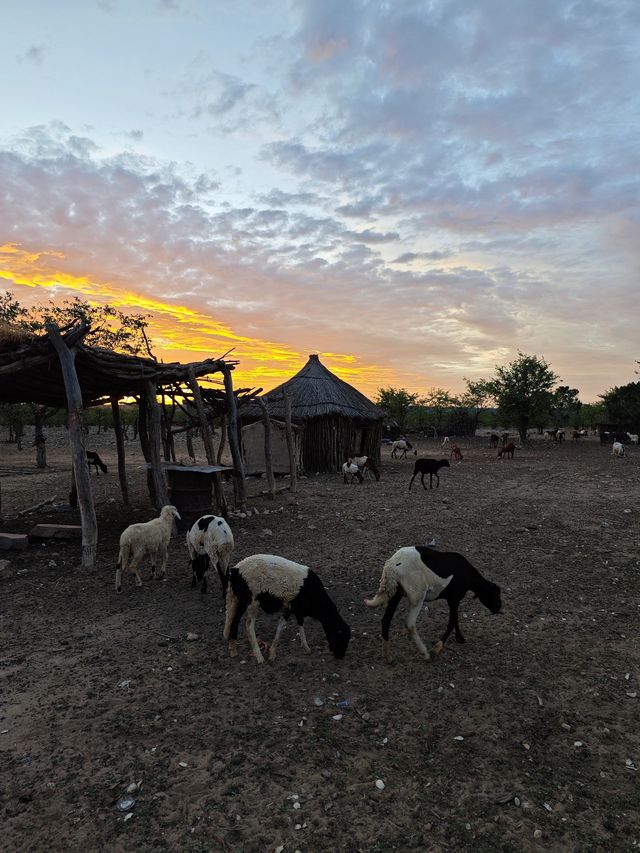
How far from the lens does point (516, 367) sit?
39219 millimetres

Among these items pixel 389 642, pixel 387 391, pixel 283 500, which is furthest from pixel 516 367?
pixel 389 642

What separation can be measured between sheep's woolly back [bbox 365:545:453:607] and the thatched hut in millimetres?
16086

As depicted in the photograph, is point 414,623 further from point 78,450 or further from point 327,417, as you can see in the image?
point 327,417

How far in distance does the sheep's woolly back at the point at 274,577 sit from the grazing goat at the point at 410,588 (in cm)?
80

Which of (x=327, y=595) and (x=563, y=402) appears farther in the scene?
(x=563, y=402)

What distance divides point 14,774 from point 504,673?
439cm

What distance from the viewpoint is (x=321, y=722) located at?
4.14 meters

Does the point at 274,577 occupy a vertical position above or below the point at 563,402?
below

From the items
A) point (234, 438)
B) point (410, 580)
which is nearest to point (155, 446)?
point (234, 438)

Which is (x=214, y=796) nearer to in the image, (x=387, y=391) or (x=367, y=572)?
(x=367, y=572)

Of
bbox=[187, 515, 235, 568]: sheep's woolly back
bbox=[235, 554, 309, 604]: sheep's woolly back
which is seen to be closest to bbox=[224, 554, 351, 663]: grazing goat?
bbox=[235, 554, 309, 604]: sheep's woolly back

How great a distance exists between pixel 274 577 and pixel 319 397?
60.3 ft

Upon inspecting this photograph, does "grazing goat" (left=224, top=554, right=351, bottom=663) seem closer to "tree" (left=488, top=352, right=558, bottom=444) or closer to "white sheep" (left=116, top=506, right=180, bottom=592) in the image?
"white sheep" (left=116, top=506, right=180, bottom=592)

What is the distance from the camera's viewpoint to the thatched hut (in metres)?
22.2
